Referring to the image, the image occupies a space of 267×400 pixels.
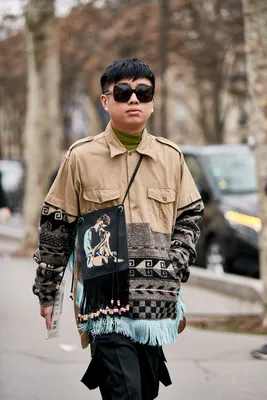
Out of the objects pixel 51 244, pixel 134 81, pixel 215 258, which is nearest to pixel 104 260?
pixel 51 244

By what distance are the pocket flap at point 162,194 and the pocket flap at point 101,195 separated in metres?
0.14

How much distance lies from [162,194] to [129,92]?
0.45 metres

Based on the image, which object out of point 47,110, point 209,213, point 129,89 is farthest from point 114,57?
point 129,89

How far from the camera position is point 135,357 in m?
4.02

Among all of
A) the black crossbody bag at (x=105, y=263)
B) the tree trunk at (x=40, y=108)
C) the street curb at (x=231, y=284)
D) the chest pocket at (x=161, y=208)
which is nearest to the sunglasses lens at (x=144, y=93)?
the black crossbody bag at (x=105, y=263)

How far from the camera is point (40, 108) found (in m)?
16.3

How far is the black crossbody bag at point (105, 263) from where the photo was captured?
4008 millimetres

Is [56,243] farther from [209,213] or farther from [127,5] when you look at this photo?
[127,5]

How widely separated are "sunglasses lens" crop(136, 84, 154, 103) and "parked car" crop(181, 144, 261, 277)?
7.91 m

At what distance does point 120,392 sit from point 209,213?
912 cm

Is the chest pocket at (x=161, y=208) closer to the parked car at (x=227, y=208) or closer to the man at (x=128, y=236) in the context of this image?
the man at (x=128, y=236)

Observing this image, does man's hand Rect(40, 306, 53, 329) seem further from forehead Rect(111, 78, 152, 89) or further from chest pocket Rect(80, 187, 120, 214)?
forehead Rect(111, 78, 152, 89)

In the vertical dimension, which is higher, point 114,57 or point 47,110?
point 114,57

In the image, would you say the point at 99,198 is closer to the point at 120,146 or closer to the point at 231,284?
the point at 120,146
